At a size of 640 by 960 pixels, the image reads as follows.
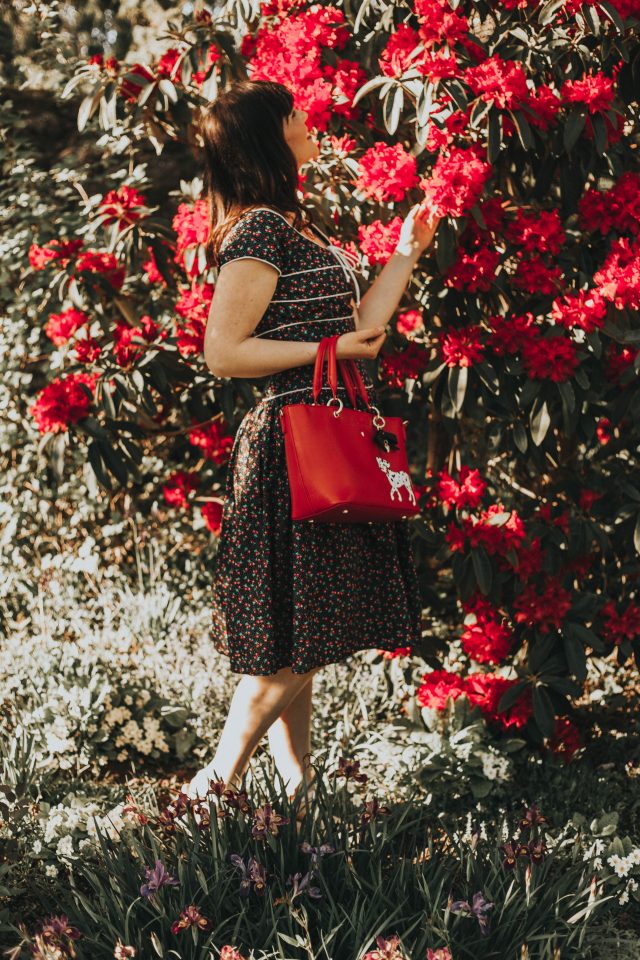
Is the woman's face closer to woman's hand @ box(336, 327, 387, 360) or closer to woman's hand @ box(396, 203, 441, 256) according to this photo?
woman's hand @ box(396, 203, 441, 256)

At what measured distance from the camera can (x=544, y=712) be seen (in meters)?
2.52

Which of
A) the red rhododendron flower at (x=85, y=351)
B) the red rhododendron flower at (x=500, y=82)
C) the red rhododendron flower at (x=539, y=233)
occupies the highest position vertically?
the red rhododendron flower at (x=500, y=82)

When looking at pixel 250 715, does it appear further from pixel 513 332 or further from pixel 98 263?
pixel 98 263

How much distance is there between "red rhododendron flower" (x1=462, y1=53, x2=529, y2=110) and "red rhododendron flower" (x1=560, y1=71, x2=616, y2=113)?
11cm

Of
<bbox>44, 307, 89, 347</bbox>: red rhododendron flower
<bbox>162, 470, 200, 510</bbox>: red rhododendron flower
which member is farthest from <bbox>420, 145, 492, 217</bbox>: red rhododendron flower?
<bbox>162, 470, 200, 510</bbox>: red rhododendron flower

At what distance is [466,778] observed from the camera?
259 centimetres

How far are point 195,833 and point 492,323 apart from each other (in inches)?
55.5

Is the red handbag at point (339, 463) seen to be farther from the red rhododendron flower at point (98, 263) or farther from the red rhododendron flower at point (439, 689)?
the red rhododendron flower at point (98, 263)

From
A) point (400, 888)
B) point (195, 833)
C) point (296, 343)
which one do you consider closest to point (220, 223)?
point (296, 343)

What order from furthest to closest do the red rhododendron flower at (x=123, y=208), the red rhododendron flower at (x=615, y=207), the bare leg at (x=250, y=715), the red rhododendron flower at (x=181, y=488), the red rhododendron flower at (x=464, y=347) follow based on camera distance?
the red rhododendron flower at (x=181, y=488) < the red rhododendron flower at (x=123, y=208) < the red rhododendron flower at (x=464, y=347) < the red rhododendron flower at (x=615, y=207) < the bare leg at (x=250, y=715)

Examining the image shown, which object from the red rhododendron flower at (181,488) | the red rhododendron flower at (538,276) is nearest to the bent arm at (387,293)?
the red rhododendron flower at (538,276)

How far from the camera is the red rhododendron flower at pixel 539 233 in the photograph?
7.69 feet

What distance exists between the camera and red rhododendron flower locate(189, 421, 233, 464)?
3.14 meters

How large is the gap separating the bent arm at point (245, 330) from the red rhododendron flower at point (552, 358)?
0.65 m
